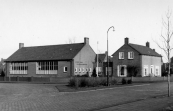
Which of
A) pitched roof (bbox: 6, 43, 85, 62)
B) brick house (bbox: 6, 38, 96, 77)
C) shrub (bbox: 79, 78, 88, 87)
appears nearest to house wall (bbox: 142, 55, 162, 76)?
brick house (bbox: 6, 38, 96, 77)

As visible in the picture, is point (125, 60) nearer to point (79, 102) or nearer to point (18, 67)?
point (18, 67)

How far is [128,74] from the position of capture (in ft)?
153

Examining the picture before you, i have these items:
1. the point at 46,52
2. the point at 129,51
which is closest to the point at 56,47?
the point at 46,52

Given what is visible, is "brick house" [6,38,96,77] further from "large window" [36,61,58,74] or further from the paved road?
the paved road

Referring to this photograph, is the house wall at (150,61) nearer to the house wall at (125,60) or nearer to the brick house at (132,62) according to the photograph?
the brick house at (132,62)

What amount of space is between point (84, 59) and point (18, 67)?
653 inches

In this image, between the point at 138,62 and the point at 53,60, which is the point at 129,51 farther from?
the point at 53,60

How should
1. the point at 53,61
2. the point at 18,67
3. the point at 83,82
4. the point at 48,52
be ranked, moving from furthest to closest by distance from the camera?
the point at 18,67 → the point at 48,52 → the point at 53,61 → the point at 83,82

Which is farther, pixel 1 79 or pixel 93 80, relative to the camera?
pixel 1 79

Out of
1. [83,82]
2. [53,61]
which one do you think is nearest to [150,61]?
[53,61]

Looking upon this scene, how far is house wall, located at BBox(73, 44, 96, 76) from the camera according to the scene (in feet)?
161

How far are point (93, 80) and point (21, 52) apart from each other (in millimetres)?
36677

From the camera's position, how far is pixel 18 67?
184ft

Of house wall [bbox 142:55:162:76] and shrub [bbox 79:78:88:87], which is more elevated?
house wall [bbox 142:55:162:76]
